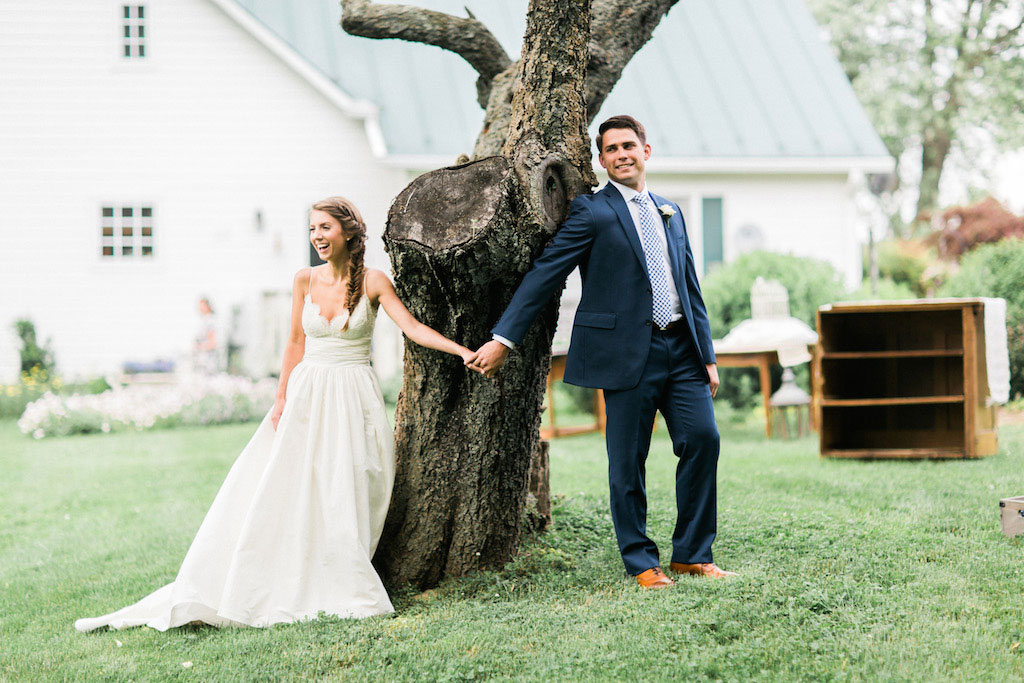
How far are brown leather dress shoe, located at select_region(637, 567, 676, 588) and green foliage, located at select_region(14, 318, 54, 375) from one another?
12.5 m

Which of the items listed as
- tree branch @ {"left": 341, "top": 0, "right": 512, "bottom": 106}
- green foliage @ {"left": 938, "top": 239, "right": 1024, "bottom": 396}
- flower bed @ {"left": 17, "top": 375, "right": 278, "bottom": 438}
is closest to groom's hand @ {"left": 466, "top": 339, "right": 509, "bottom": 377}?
tree branch @ {"left": 341, "top": 0, "right": 512, "bottom": 106}

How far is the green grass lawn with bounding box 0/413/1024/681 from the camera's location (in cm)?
329

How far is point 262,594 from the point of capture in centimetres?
409

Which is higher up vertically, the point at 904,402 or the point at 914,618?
the point at 904,402

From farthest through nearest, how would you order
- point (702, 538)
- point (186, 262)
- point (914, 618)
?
point (186, 262) < point (702, 538) < point (914, 618)

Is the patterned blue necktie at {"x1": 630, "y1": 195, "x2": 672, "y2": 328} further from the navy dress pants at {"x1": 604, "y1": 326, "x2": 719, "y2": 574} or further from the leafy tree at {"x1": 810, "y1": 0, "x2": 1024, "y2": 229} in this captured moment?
the leafy tree at {"x1": 810, "y1": 0, "x2": 1024, "y2": 229}

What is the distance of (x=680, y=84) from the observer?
15.9 m

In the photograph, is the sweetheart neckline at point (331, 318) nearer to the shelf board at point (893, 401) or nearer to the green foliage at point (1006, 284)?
the shelf board at point (893, 401)

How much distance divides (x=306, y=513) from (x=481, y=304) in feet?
4.02

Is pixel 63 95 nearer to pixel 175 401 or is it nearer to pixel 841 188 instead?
pixel 175 401

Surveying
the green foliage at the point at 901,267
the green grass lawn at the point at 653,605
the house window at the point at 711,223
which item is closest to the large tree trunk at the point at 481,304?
the green grass lawn at the point at 653,605

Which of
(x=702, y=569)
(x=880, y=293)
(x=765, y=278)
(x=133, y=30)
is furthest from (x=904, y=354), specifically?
(x=133, y=30)

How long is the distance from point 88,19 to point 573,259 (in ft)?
45.9

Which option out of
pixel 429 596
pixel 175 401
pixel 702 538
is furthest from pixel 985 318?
pixel 175 401
